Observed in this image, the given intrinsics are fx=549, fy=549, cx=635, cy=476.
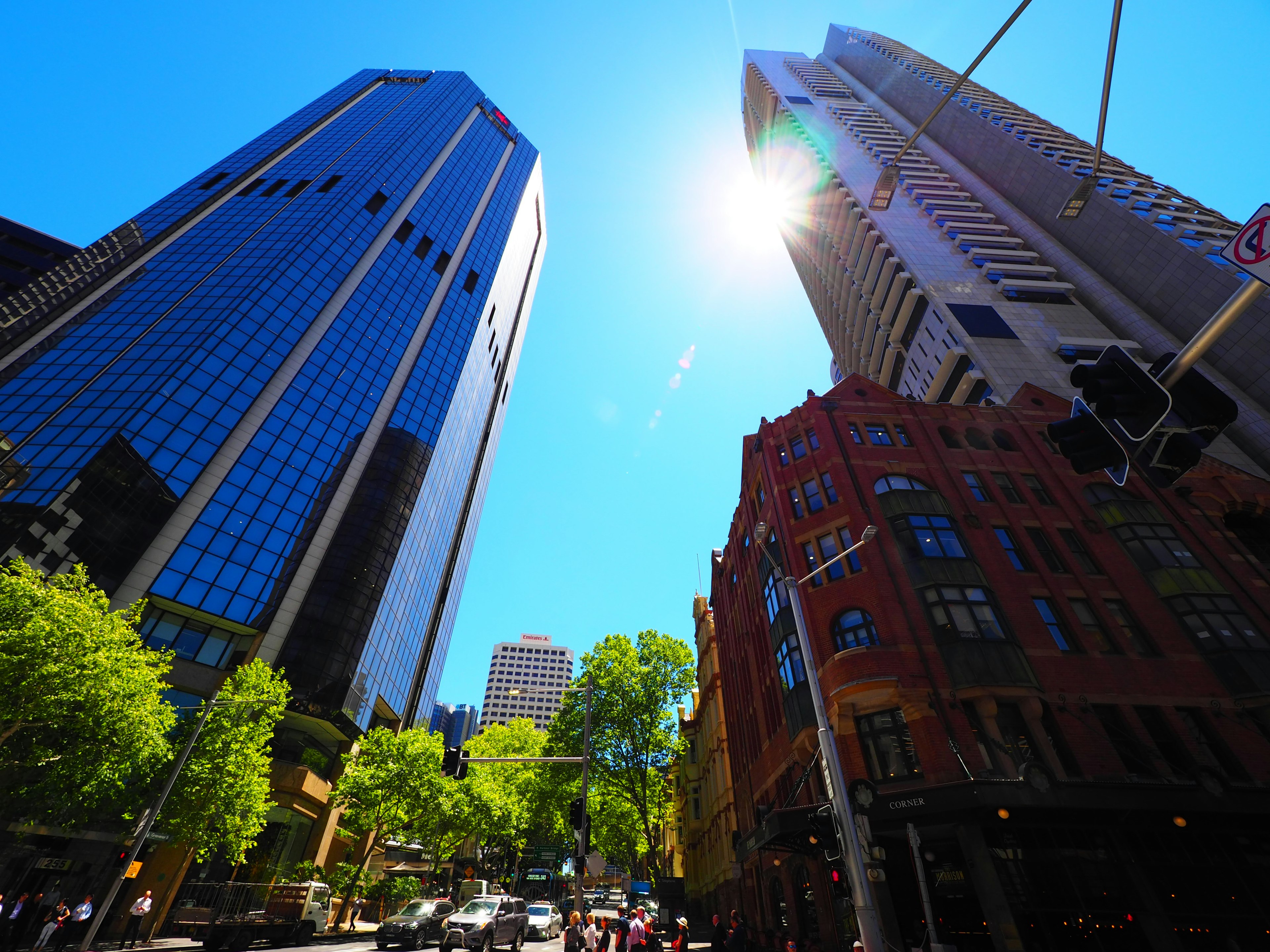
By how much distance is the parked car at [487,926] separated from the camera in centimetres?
2069

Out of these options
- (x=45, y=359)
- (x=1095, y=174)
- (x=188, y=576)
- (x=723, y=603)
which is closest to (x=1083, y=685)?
(x=1095, y=174)

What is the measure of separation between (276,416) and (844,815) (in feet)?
190

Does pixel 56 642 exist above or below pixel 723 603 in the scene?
below

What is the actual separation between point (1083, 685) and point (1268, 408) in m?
48.0

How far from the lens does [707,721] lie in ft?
170

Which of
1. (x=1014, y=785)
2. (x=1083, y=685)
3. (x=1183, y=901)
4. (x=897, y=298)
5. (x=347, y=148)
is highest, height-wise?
(x=347, y=148)

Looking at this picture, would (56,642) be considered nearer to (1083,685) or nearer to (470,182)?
(1083,685)

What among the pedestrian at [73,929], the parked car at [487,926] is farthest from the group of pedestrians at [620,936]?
the pedestrian at [73,929]

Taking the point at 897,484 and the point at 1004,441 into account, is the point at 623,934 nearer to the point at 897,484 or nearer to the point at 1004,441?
the point at 897,484

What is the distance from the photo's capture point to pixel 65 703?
21734mm

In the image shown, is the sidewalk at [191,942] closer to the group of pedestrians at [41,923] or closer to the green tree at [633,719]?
the group of pedestrians at [41,923]

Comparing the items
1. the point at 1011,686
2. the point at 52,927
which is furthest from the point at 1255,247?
the point at 52,927

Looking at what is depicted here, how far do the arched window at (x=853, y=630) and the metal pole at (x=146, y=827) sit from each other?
93.6 feet

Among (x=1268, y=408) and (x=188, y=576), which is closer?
(x=188, y=576)
